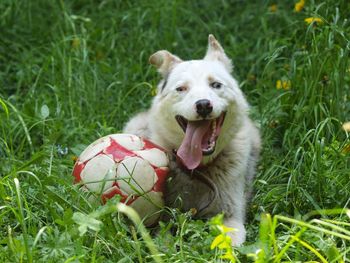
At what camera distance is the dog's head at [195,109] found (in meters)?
4.82

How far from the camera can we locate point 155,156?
476 centimetres

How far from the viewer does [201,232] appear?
423 cm

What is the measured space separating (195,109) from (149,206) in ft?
2.01

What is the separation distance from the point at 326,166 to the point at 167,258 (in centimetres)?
142

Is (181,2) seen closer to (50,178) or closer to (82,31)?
(82,31)

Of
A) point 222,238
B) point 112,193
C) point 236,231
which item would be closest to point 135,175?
point 112,193

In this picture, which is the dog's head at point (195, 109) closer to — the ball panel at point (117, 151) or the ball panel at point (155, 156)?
the ball panel at point (155, 156)

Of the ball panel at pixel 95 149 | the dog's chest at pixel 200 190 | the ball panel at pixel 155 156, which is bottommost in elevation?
the dog's chest at pixel 200 190

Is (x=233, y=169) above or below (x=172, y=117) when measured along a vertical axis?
below

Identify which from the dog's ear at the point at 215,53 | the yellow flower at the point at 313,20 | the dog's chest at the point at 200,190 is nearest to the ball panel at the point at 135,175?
the dog's chest at the point at 200,190

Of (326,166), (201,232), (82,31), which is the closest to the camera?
(201,232)

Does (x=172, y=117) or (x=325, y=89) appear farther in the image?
(x=325, y=89)

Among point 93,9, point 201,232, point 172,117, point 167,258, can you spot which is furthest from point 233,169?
point 93,9

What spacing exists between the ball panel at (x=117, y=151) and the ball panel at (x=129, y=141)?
30 mm
